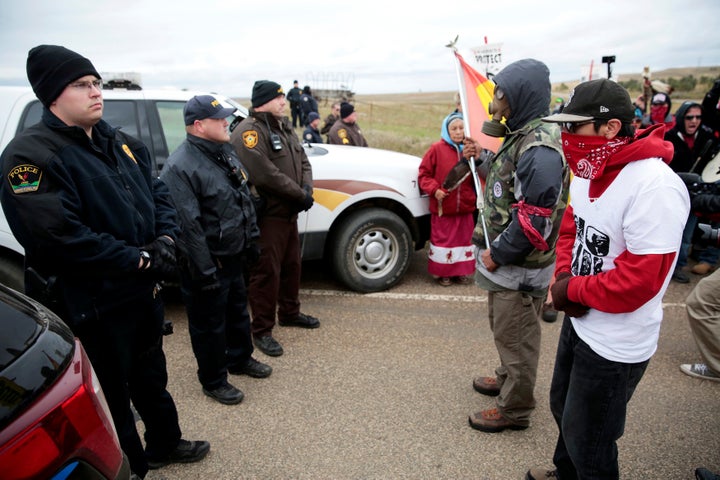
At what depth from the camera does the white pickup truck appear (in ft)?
14.0

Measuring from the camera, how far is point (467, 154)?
3572mm

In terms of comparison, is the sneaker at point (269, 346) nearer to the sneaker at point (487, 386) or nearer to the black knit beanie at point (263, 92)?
the sneaker at point (487, 386)

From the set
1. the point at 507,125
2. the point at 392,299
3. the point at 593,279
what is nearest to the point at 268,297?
the point at 392,299

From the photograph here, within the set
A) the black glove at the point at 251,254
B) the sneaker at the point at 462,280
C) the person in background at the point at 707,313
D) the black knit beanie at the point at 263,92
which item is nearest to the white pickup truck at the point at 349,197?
the sneaker at the point at 462,280

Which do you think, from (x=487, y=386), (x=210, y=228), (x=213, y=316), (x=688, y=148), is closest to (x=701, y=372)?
(x=487, y=386)

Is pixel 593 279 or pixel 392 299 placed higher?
pixel 593 279

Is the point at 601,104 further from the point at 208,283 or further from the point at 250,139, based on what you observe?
the point at 250,139

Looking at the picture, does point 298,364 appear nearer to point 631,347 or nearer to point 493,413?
point 493,413

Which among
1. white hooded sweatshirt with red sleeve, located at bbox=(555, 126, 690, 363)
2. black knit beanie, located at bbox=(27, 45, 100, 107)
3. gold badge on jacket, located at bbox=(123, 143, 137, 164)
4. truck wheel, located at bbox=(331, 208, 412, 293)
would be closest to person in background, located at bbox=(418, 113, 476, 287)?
truck wheel, located at bbox=(331, 208, 412, 293)

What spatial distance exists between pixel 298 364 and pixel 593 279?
247 centimetres

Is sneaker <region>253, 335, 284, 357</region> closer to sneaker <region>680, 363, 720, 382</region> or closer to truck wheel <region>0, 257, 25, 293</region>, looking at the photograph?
truck wheel <region>0, 257, 25, 293</region>

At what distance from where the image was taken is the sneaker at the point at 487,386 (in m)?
3.30

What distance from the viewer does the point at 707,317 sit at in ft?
11.0

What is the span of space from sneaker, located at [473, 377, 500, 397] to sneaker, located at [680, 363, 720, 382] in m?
1.52
